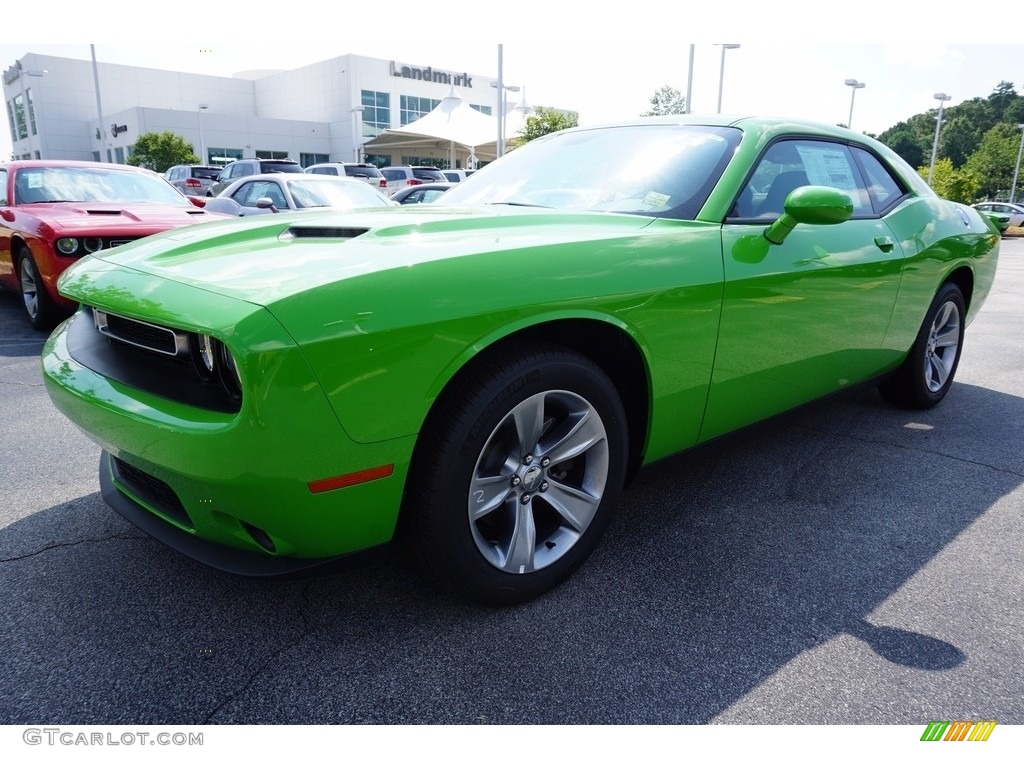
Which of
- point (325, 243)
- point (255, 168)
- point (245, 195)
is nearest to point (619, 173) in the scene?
point (325, 243)

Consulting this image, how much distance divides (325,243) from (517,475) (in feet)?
2.81

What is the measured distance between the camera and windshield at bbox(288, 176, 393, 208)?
8680mm

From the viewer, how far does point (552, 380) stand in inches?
79.7

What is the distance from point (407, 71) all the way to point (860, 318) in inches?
2257

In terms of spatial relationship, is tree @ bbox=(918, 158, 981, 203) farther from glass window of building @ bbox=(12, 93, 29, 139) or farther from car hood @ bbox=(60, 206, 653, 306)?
glass window of building @ bbox=(12, 93, 29, 139)

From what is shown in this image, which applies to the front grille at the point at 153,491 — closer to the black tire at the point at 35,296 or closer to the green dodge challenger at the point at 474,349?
A: the green dodge challenger at the point at 474,349

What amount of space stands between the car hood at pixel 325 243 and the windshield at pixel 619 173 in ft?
0.64

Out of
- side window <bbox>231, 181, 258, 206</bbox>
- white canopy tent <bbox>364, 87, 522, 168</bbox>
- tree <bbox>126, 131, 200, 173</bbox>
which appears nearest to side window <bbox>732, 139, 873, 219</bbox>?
side window <bbox>231, 181, 258, 206</bbox>

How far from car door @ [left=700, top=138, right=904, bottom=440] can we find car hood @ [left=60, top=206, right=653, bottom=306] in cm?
46

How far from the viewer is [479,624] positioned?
2084mm

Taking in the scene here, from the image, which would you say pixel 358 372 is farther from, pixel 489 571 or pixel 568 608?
pixel 568 608

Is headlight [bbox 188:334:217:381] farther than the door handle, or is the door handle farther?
the door handle

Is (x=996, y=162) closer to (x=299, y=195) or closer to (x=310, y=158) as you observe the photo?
(x=310, y=158)

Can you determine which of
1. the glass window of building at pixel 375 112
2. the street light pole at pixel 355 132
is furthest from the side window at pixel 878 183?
the glass window of building at pixel 375 112
